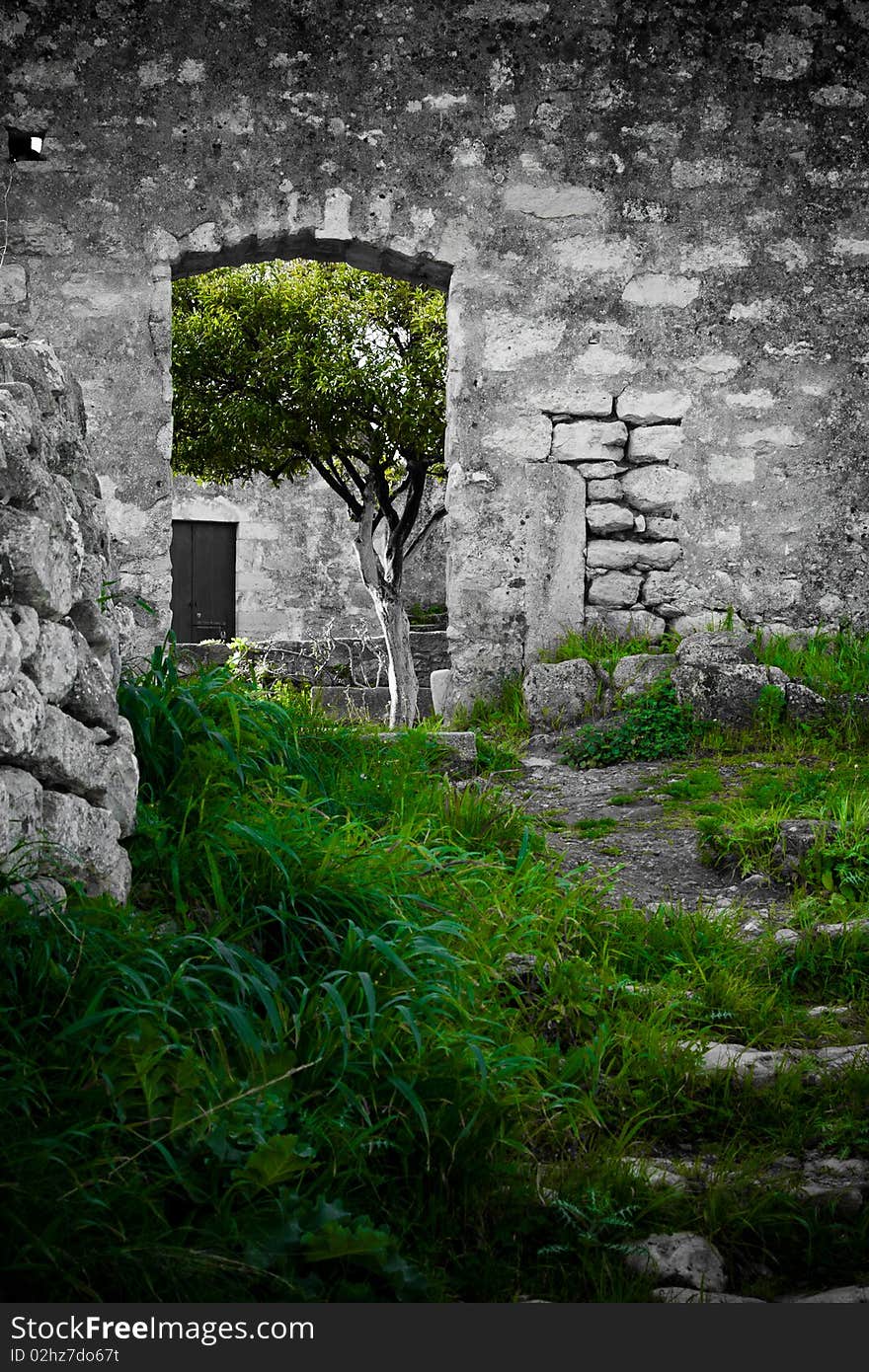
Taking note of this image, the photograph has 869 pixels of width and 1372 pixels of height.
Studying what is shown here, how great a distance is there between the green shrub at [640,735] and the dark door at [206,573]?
950cm

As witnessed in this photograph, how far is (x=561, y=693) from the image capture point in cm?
574

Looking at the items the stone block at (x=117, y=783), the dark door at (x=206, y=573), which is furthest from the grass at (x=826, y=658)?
the dark door at (x=206, y=573)

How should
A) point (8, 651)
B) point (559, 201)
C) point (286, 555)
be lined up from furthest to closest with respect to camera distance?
point (286, 555) → point (559, 201) → point (8, 651)

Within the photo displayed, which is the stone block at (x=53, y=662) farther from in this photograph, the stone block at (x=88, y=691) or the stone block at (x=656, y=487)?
the stone block at (x=656, y=487)

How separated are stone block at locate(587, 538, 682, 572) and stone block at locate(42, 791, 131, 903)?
4.12 meters

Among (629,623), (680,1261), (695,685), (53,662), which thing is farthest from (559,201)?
(680,1261)

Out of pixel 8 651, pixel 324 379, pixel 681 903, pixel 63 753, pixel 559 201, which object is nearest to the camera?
pixel 8 651

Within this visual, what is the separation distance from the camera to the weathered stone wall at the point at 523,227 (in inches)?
241

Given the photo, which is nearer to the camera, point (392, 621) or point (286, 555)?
point (392, 621)

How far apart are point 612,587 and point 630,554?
0.63 ft

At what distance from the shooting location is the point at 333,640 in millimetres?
13180

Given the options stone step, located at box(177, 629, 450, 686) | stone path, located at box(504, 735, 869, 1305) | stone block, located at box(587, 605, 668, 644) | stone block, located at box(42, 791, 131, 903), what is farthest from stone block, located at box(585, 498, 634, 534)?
stone step, located at box(177, 629, 450, 686)

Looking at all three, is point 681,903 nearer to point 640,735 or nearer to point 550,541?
point 640,735

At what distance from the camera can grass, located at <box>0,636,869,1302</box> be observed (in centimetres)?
175
